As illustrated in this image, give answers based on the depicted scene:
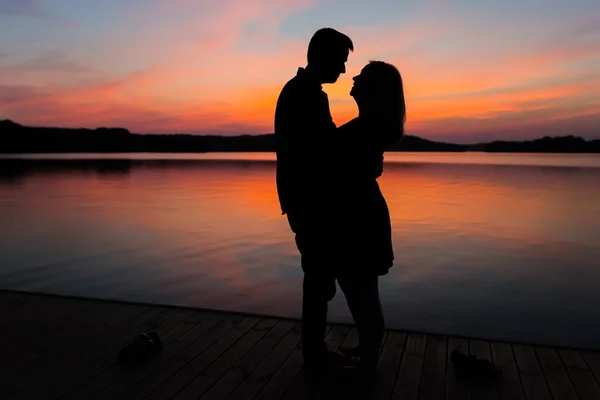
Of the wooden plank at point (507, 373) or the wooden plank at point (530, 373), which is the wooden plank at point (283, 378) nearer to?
the wooden plank at point (507, 373)

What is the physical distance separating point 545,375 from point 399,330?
1185mm

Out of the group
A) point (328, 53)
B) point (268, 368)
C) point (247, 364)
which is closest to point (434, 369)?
point (268, 368)

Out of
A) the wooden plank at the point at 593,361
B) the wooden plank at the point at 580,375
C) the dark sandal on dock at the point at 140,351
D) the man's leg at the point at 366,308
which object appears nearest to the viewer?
the man's leg at the point at 366,308

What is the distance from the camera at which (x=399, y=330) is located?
4.21 metres

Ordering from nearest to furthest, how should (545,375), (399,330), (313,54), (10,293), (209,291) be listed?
(313,54) < (545,375) < (399,330) < (10,293) < (209,291)

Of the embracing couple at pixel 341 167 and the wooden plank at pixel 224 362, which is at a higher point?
the embracing couple at pixel 341 167

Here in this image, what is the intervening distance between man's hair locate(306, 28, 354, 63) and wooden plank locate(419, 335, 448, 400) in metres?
2.17

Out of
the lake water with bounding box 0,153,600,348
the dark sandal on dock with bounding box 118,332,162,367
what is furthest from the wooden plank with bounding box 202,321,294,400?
the lake water with bounding box 0,153,600,348

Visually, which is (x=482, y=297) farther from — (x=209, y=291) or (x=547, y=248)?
(x=547, y=248)

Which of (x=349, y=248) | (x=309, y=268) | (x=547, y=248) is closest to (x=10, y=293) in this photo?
(x=309, y=268)

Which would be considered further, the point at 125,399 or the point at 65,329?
the point at 65,329

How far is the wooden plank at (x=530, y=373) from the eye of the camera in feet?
10.2

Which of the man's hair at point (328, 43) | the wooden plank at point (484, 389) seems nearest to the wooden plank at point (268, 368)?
the wooden plank at point (484, 389)

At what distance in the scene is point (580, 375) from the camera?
11.0 ft
